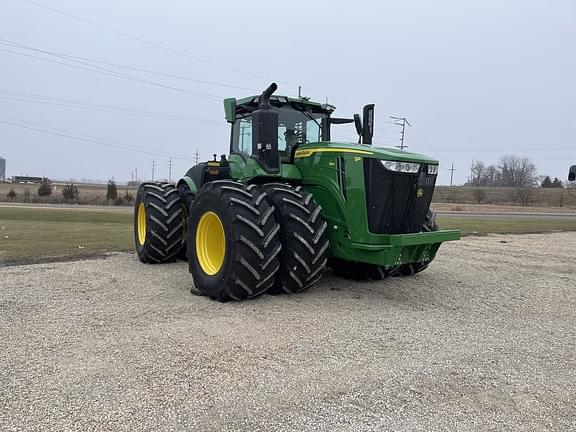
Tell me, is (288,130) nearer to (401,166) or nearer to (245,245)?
(401,166)

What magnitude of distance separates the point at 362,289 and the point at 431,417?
3.71 meters

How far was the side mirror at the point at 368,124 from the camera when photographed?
305 inches

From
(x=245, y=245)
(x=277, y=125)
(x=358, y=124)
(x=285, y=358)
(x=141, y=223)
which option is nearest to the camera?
(x=285, y=358)

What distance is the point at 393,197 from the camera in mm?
6273

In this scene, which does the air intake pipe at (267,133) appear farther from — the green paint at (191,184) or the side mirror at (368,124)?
the green paint at (191,184)

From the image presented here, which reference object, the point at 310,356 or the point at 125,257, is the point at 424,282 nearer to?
the point at 310,356

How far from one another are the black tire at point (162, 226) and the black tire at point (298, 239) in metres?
3.09

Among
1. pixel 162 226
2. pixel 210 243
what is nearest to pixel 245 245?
pixel 210 243

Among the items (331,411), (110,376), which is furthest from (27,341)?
(331,411)

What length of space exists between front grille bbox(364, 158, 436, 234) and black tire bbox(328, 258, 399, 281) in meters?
1.07

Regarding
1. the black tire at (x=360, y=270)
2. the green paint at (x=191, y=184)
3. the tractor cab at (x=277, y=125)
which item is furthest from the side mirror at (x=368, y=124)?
the green paint at (x=191, y=184)

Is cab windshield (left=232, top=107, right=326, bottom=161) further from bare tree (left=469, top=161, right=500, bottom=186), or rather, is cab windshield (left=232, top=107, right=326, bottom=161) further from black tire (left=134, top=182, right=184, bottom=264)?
bare tree (left=469, top=161, right=500, bottom=186)

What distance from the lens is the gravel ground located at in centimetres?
340

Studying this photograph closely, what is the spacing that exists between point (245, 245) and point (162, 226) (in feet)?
11.1
